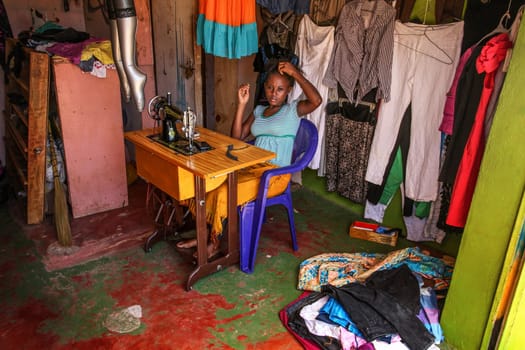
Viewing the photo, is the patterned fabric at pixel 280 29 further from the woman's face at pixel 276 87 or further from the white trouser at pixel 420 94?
the white trouser at pixel 420 94

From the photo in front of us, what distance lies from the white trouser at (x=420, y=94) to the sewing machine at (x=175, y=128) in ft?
5.06

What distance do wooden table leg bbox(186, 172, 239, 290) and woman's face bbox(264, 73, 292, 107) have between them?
0.81 meters

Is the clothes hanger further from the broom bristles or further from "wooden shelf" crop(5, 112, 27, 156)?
"wooden shelf" crop(5, 112, 27, 156)

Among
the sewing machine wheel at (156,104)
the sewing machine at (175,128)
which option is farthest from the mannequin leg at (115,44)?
the sewing machine wheel at (156,104)

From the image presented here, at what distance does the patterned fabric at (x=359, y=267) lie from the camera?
2.64 m

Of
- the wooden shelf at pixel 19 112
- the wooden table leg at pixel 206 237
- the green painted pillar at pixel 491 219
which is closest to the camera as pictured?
the green painted pillar at pixel 491 219

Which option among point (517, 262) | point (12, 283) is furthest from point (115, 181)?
point (517, 262)

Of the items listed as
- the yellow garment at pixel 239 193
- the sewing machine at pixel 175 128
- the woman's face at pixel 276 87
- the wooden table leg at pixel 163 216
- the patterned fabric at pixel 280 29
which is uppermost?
the patterned fabric at pixel 280 29

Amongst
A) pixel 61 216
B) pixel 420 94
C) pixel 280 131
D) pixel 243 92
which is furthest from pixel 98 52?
pixel 420 94

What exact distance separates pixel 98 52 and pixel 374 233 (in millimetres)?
2597

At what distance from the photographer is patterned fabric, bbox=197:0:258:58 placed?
11.6ft

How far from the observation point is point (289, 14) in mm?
3752

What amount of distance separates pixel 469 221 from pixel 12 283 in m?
2.82

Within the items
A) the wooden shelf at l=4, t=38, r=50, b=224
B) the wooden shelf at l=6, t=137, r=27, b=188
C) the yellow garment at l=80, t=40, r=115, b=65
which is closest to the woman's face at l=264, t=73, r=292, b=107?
the yellow garment at l=80, t=40, r=115, b=65
